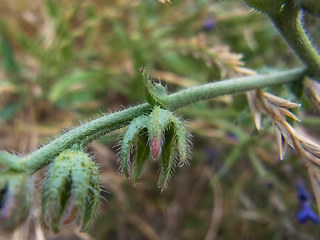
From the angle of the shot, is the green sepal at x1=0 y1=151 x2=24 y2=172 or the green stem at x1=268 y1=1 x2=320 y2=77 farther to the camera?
the green stem at x1=268 y1=1 x2=320 y2=77

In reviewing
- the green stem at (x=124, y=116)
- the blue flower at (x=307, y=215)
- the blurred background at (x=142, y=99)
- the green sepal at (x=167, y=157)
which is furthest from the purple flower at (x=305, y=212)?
the green sepal at (x=167, y=157)

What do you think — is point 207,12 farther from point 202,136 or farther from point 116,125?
point 116,125

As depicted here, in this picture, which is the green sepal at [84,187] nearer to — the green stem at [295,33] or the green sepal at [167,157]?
the green sepal at [167,157]

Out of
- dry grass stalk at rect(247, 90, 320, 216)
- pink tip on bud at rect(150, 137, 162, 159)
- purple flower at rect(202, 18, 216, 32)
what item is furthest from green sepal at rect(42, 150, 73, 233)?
purple flower at rect(202, 18, 216, 32)

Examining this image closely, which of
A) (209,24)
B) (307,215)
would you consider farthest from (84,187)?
(209,24)

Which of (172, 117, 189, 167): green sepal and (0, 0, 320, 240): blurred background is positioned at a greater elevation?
(0, 0, 320, 240): blurred background

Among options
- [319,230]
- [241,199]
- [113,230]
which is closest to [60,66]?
[113,230]

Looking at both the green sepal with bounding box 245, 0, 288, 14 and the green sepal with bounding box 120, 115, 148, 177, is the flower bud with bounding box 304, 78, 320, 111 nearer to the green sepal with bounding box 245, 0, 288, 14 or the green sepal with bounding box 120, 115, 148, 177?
the green sepal with bounding box 245, 0, 288, 14
